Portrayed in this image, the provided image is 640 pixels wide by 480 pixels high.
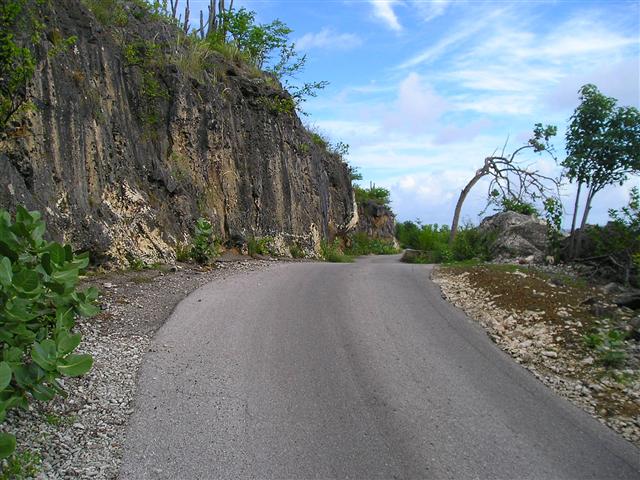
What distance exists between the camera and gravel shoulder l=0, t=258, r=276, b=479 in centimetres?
462

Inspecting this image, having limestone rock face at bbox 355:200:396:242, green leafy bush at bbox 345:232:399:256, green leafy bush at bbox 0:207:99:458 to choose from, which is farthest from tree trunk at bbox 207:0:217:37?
green leafy bush at bbox 0:207:99:458

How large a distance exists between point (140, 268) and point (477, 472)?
27.4ft

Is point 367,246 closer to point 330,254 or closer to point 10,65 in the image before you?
point 330,254

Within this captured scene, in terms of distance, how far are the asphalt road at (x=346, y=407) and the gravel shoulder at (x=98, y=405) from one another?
19cm

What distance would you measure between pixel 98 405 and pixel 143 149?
8.84m

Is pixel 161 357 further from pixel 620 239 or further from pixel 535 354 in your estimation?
pixel 620 239

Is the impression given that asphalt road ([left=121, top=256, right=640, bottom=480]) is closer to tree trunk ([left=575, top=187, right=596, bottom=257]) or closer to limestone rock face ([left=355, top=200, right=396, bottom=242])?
tree trunk ([left=575, top=187, right=596, bottom=257])

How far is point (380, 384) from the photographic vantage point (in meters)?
6.70

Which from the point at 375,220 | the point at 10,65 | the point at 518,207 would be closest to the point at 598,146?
the point at 518,207

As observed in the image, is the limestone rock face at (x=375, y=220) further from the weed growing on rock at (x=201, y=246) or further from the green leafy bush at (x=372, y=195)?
the weed growing on rock at (x=201, y=246)

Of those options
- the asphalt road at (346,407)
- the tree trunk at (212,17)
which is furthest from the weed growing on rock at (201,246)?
the tree trunk at (212,17)

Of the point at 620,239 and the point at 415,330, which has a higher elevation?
the point at 620,239

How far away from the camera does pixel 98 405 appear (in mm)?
5617

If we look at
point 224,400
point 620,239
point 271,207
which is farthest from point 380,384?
point 271,207
